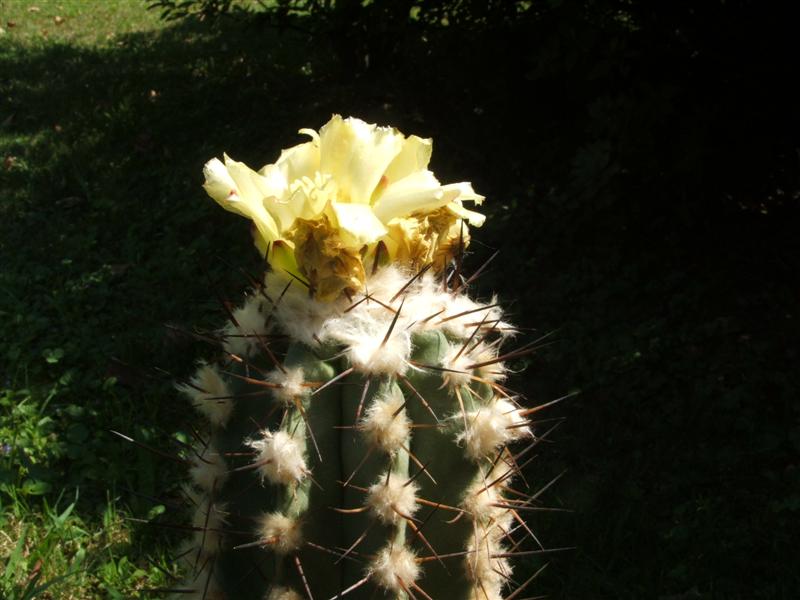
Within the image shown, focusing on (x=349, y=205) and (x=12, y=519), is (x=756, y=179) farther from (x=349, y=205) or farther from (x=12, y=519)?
(x=12, y=519)

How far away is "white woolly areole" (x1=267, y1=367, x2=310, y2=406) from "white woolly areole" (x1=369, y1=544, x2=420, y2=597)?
28cm

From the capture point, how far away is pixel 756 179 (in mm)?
3742

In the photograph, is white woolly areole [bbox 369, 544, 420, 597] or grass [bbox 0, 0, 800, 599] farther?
grass [bbox 0, 0, 800, 599]

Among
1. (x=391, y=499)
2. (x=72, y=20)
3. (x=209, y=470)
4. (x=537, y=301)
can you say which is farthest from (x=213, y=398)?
(x=72, y=20)

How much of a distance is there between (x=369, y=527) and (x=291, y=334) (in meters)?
0.33

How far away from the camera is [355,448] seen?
1.43 m

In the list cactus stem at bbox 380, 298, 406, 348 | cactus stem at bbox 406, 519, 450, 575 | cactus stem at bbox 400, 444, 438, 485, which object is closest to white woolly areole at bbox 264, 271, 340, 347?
cactus stem at bbox 380, 298, 406, 348

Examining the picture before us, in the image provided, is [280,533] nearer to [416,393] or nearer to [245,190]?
[416,393]

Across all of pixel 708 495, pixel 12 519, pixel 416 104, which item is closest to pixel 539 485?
pixel 708 495

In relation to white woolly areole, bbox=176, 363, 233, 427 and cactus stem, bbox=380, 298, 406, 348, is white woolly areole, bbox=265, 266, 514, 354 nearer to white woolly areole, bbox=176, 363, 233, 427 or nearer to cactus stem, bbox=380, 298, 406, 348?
cactus stem, bbox=380, 298, 406, 348

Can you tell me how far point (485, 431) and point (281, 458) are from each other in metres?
0.34

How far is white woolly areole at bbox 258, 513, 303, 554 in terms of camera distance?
141cm

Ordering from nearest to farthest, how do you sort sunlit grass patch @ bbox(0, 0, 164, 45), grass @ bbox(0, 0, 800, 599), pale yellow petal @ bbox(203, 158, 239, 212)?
pale yellow petal @ bbox(203, 158, 239, 212) < grass @ bbox(0, 0, 800, 599) < sunlit grass patch @ bbox(0, 0, 164, 45)

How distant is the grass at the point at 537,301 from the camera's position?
291 cm
